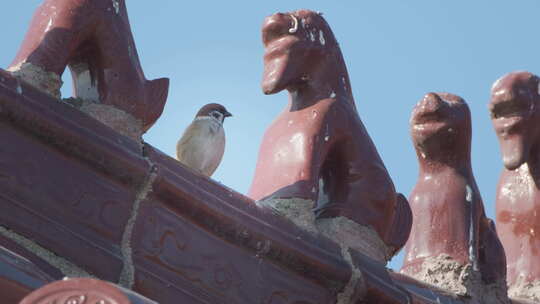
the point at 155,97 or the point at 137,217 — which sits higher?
the point at 155,97

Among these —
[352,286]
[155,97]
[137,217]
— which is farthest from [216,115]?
[137,217]

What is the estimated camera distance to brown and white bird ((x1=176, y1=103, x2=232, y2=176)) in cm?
622

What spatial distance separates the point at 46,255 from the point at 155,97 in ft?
2.37

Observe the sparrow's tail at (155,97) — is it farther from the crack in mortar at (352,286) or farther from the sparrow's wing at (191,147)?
the sparrow's wing at (191,147)

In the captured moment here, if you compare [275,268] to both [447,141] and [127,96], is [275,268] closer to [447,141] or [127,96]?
[127,96]

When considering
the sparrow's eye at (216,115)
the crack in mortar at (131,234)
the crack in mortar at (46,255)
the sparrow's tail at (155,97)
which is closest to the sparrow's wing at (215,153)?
the sparrow's eye at (216,115)

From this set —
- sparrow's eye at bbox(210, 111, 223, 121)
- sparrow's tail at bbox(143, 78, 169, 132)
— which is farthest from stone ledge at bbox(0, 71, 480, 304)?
sparrow's eye at bbox(210, 111, 223, 121)

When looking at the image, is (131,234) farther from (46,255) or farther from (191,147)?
(191,147)

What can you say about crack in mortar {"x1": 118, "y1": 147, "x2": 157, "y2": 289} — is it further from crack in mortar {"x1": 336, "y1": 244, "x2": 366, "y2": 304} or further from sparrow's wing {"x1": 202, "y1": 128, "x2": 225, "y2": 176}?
sparrow's wing {"x1": 202, "y1": 128, "x2": 225, "y2": 176}

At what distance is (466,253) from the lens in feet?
16.7

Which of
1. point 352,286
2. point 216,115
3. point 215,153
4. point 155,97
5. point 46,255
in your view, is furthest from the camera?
point 216,115

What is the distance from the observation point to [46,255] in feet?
11.3

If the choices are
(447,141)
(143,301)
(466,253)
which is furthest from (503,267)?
(143,301)

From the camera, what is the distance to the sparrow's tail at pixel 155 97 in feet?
13.1
